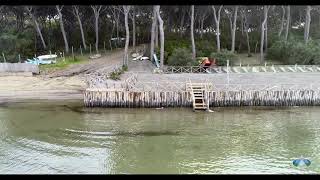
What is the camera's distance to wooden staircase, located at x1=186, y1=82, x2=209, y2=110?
2747 cm

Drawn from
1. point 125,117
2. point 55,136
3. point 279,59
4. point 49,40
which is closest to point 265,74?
point 279,59

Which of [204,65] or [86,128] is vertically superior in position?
[204,65]

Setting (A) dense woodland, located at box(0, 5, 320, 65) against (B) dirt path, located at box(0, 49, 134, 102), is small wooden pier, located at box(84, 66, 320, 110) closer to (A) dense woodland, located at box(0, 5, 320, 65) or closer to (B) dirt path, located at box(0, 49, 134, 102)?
(B) dirt path, located at box(0, 49, 134, 102)

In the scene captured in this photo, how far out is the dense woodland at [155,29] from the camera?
45.9 m

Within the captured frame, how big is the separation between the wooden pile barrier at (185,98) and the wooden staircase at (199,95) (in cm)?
31

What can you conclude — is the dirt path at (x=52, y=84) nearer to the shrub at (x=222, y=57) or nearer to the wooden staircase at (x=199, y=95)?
the wooden staircase at (x=199, y=95)

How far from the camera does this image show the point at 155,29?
44.9 meters

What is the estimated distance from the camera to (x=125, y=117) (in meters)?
26.0

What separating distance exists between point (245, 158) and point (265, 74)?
1666cm

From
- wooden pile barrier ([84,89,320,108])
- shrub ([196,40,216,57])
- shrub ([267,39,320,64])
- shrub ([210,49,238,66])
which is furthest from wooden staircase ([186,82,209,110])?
shrub ([196,40,216,57])

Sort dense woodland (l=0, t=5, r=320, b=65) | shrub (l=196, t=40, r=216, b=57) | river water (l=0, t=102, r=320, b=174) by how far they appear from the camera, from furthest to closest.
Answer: dense woodland (l=0, t=5, r=320, b=65) → shrub (l=196, t=40, r=216, b=57) → river water (l=0, t=102, r=320, b=174)

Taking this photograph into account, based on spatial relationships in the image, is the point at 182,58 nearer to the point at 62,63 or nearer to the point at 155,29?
the point at 155,29

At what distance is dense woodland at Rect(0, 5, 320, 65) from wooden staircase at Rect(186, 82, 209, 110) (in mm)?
14282
